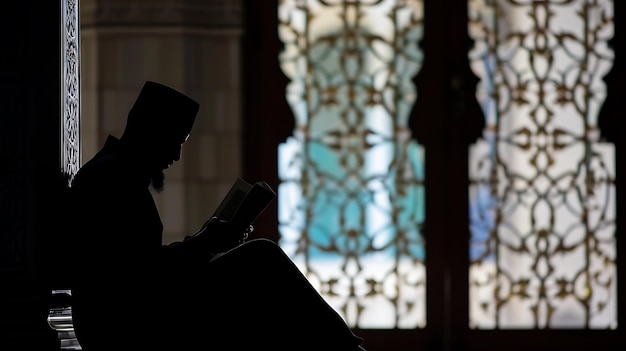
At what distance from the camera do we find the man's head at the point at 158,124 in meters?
2.96

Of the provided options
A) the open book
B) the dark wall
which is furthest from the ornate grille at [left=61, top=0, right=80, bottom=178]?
the open book

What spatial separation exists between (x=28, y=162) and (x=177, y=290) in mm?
509

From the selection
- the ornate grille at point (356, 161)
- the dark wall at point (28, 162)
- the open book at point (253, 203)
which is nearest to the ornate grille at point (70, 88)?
the dark wall at point (28, 162)

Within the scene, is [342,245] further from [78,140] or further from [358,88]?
[78,140]

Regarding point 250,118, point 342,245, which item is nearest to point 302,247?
point 342,245

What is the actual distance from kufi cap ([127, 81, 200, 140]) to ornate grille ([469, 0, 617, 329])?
8.95 ft

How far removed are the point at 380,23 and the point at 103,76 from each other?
50.3 inches

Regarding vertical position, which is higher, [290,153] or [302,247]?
[290,153]

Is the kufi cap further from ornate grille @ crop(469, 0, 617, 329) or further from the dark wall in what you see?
ornate grille @ crop(469, 0, 617, 329)

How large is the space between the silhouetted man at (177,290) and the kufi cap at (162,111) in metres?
0.16

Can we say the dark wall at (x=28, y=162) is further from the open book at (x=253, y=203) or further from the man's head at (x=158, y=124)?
the open book at (x=253, y=203)

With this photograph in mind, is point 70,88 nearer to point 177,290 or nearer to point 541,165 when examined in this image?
point 177,290

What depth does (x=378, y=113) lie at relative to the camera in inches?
217

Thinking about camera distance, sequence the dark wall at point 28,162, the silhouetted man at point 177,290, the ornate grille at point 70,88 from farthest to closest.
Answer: the ornate grille at point 70,88 → the dark wall at point 28,162 → the silhouetted man at point 177,290
